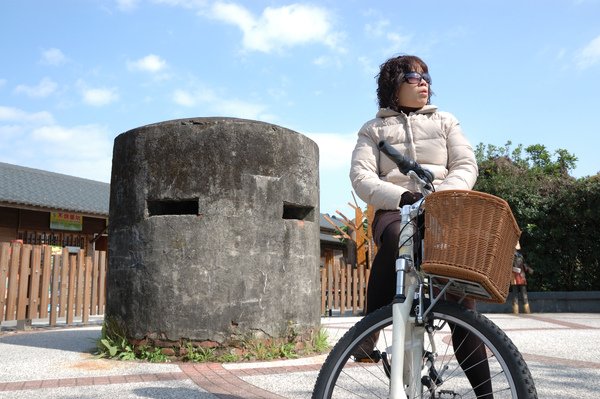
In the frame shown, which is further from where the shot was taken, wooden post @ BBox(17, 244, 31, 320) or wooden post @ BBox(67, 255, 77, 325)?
wooden post @ BBox(67, 255, 77, 325)

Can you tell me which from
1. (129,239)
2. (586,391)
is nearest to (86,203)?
(129,239)

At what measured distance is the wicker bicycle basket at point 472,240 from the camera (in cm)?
192

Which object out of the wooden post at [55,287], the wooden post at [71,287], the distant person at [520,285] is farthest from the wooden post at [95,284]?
the distant person at [520,285]

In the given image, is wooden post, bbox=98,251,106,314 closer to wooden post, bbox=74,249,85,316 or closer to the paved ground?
wooden post, bbox=74,249,85,316

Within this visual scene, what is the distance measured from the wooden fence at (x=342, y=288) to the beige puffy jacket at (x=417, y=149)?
32.8 feet

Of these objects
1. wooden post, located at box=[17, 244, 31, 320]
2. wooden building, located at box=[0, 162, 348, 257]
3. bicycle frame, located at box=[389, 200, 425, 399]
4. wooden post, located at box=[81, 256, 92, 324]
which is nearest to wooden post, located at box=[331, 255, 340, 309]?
wooden building, located at box=[0, 162, 348, 257]

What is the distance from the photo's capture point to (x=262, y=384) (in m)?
4.09

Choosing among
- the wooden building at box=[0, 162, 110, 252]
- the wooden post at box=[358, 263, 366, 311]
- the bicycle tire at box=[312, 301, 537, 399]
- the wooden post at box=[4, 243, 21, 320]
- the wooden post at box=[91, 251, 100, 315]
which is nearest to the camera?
the bicycle tire at box=[312, 301, 537, 399]

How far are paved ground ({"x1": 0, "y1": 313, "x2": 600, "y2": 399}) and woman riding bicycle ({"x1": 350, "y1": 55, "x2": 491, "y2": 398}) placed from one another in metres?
1.52

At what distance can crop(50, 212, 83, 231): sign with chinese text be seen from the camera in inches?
708

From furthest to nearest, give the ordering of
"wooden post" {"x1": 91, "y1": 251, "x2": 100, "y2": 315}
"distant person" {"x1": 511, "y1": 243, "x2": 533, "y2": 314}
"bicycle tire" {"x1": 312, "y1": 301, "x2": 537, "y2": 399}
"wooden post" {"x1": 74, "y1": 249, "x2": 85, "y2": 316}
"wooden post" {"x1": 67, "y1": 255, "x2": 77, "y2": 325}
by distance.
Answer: "distant person" {"x1": 511, "y1": 243, "x2": 533, "y2": 314} < "wooden post" {"x1": 91, "y1": 251, "x2": 100, "y2": 315} < "wooden post" {"x1": 74, "y1": 249, "x2": 85, "y2": 316} < "wooden post" {"x1": 67, "y1": 255, "x2": 77, "y2": 325} < "bicycle tire" {"x1": 312, "y1": 301, "x2": 537, "y2": 399}

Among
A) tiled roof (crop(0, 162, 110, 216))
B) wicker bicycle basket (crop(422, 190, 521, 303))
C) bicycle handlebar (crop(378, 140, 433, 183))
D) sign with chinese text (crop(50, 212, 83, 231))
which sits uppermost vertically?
tiled roof (crop(0, 162, 110, 216))

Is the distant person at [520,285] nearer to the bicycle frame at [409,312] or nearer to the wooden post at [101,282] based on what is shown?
the wooden post at [101,282]

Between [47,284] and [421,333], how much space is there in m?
8.81
